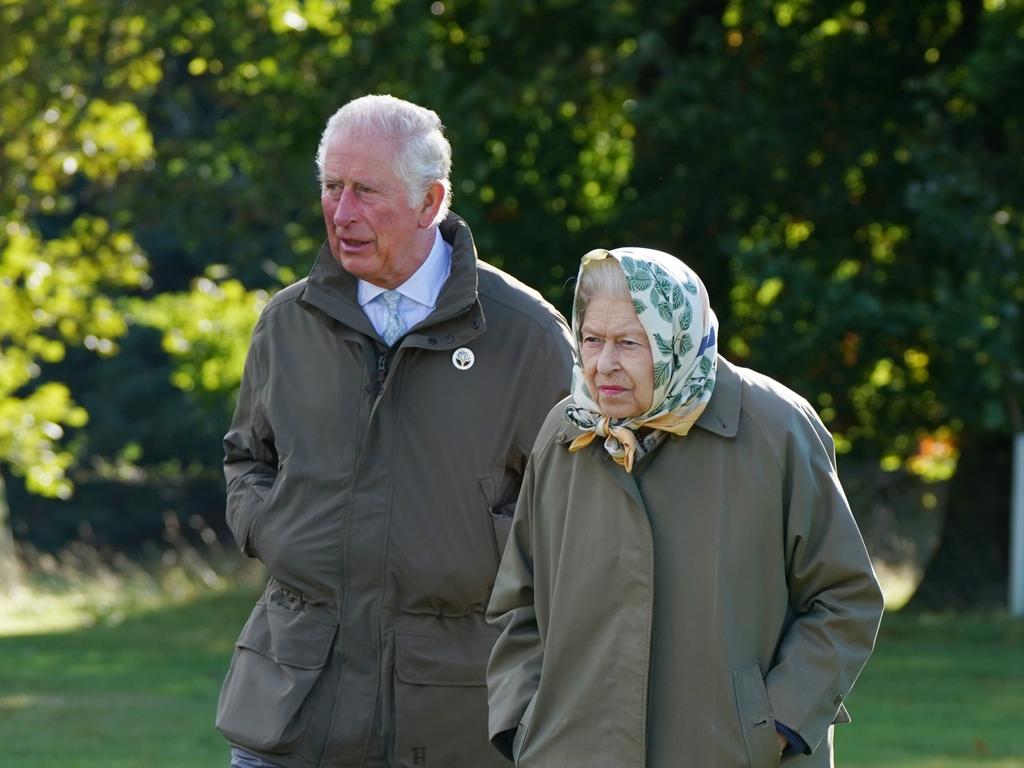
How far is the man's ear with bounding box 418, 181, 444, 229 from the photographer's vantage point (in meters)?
4.15

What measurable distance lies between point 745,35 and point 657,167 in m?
1.24

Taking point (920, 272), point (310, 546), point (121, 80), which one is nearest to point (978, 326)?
point (920, 272)

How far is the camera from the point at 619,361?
3229 millimetres

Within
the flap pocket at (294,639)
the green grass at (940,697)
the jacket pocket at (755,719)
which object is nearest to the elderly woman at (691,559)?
the jacket pocket at (755,719)

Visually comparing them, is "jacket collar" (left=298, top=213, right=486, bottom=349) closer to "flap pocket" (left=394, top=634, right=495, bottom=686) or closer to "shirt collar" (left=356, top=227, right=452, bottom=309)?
"shirt collar" (left=356, top=227, right=452, bottom=309)

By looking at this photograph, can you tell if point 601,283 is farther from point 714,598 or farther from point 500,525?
point 500,525

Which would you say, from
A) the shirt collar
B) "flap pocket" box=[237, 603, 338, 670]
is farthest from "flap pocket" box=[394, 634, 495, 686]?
the shirt collar

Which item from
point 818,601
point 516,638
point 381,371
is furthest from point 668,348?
point 381,371

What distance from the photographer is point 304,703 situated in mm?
3939

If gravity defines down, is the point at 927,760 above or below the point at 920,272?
below

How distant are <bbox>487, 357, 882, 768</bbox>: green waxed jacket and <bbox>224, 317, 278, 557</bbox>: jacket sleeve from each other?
1.07 meters

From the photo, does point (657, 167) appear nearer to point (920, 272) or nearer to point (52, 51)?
point (920, 272)

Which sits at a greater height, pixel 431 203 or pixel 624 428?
pixel 431 203

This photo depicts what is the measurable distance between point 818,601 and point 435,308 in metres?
1.23
